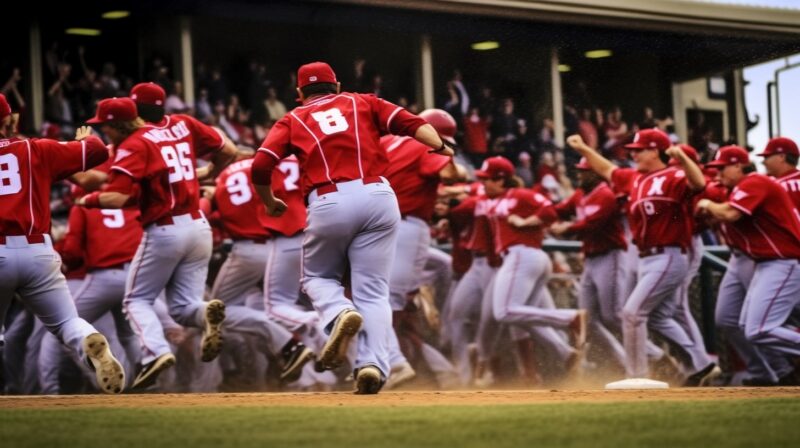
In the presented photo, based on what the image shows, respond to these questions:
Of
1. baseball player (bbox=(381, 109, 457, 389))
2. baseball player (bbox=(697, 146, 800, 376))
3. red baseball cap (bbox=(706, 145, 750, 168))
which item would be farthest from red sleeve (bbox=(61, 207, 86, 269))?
red baseball cap (bbox=(706, 145, 750, 168))

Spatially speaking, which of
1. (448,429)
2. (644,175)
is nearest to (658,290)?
(644,175)

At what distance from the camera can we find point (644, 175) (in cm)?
1062

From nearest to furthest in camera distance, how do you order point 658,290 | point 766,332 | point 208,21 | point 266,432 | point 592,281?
point 266,432 → point 766,332 → point 658,290 → point 592,281 → point 208,21

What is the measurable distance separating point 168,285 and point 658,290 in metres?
3.61

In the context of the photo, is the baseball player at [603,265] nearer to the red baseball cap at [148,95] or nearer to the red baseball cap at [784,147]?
the red baseball cap at [784,147]

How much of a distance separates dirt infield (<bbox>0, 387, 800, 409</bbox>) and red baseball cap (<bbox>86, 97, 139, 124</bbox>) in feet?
5.69

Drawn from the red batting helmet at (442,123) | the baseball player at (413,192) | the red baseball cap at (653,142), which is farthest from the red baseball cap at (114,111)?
the red baseball cap at (653,142)

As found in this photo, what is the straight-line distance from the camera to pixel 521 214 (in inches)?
449

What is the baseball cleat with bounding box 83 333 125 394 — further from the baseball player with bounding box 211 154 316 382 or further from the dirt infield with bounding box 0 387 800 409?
the baseball player with bounding box 211 154 316 382

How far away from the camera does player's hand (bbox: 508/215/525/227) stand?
447 inches

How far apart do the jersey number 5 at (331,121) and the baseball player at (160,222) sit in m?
1.49

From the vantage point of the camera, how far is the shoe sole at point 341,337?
24.0 feet

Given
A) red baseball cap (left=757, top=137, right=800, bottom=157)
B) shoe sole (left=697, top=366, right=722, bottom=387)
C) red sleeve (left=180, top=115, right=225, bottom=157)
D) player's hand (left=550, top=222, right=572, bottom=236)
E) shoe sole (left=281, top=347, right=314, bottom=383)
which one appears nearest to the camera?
red sleeve (left=180, top=115, right=225, bottom=157)

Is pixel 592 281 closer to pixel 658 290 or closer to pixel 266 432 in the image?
pixel 658 290
